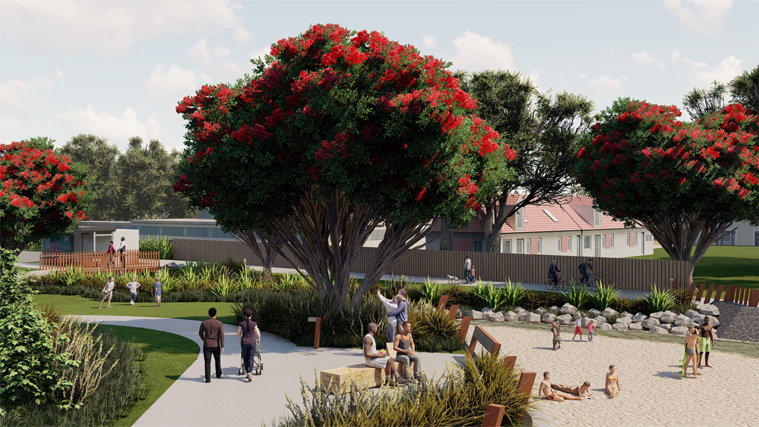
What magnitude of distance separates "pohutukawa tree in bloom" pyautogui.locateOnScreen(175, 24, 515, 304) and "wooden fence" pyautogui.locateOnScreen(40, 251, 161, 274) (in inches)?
819

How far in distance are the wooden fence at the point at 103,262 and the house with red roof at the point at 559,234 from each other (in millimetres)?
20008

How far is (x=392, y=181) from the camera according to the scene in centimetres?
1627

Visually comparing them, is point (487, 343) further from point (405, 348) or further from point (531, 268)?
point (531, 268)

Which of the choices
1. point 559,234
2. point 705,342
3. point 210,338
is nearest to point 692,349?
point 705,342

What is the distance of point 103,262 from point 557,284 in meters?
27.2

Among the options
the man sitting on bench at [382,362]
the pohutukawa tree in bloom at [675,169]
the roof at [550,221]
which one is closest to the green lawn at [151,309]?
the man sitting on bench at [382,362]

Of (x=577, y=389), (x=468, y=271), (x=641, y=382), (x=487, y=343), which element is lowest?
(x=641, y=382)

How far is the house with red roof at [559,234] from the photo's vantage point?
47.7 m

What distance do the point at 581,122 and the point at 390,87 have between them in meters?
27.0

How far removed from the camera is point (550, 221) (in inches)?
2042

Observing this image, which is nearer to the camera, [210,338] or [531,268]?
[210,338]

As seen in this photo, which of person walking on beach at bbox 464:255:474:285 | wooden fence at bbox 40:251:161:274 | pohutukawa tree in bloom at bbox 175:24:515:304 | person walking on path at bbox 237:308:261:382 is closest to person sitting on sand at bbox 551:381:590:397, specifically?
pohutukawa tree in bloom at bbox 175:24:515:304

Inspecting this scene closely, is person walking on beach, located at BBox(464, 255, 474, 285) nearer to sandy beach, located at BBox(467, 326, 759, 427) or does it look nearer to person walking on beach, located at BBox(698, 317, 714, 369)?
sandy beach, located at BBox(467, 326, 759, 427)

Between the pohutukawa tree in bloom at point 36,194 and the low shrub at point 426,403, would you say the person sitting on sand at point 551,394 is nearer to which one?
the low shrub at point 426,403
